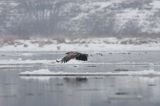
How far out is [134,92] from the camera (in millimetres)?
20219

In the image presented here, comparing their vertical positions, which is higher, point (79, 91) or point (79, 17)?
point (79, 17)

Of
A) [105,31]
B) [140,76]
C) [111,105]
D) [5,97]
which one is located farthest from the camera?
[105,31]

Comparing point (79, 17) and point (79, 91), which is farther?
point (79, 17)

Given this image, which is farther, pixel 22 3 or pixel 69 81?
pixel 22 3

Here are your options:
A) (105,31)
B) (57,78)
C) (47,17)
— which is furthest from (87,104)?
(47,17)

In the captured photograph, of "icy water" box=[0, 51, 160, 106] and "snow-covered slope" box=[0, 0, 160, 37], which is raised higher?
"snow-covered slope" box=[0, 0, 160, 37]

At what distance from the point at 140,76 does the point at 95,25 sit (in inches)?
4051

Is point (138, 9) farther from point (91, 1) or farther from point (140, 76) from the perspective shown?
point (140, 76)

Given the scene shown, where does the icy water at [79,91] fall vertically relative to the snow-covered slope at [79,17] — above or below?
below

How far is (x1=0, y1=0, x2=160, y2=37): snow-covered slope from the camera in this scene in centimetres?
12388

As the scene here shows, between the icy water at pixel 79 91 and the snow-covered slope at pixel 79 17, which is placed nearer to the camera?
the icy water at pixel 79 91

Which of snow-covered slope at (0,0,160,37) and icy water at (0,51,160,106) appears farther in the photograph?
snow-covered slope at (0,0,160,37)

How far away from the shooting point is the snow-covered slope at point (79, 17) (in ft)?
406

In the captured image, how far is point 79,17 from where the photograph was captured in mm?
137375
